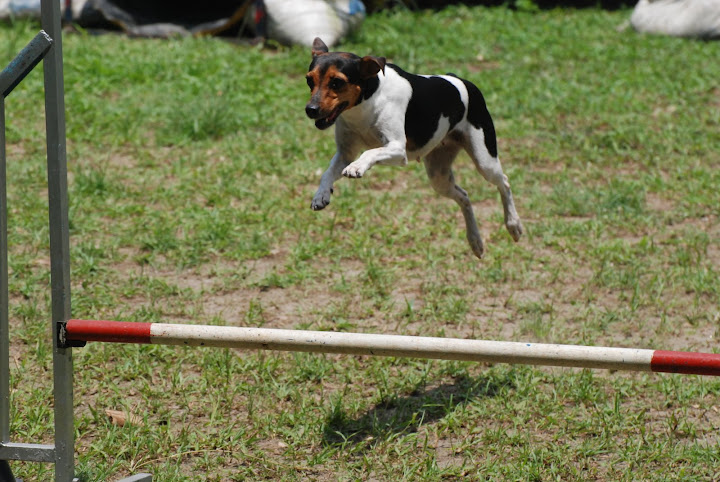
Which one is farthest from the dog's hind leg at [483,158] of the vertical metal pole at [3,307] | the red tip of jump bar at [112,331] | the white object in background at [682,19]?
the white object in background at [682,19]

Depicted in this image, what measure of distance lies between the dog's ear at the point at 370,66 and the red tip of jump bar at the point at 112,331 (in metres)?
1.09

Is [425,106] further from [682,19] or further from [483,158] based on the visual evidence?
[682,19]

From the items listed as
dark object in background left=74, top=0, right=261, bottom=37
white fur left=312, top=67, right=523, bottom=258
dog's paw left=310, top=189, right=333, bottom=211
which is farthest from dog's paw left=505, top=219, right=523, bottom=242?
dark object in background left=74, top=0, right=261, bottom=37

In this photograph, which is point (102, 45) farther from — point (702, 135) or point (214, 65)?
point (702, 135)

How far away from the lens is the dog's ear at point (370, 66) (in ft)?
9.79

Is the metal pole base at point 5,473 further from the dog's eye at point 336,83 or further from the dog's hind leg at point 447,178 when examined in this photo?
the dog's hind leg at point 447,178

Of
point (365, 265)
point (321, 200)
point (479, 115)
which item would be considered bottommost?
point (365, 265)

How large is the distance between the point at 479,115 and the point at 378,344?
3.86 ft

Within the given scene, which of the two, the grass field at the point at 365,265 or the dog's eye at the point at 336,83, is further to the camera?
the grass field at the point at 365,265

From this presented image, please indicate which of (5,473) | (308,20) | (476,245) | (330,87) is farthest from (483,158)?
(308,20)

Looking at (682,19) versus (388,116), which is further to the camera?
(682,19)

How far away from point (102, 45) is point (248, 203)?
3.75m

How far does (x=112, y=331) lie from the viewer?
9.91 ft

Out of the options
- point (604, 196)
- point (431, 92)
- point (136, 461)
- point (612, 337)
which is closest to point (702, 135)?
point (604, 196)
